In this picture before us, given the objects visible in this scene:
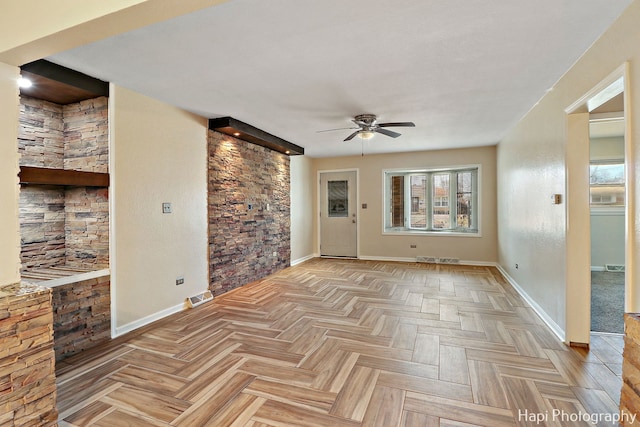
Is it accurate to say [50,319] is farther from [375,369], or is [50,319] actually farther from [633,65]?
[633,65]

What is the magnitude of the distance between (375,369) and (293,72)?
8.44 ft

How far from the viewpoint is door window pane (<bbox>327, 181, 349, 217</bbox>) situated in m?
7.26

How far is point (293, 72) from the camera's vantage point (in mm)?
2629

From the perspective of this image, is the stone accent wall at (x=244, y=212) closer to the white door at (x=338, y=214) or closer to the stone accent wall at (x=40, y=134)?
the white door at (x=338, y=214)

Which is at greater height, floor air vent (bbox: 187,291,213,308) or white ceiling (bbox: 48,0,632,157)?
white ceiling (bbox: 48,0,632,157)

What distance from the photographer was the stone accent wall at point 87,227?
2.91 meters

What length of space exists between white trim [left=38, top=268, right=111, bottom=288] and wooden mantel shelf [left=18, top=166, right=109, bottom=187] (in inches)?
31.9

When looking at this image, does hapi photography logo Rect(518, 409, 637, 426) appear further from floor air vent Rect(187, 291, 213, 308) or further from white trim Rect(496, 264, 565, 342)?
floor air vent Rect(187, 291, 213, 308)

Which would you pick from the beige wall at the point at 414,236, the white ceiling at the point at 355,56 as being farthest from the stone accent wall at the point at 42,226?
the beige wall at the point at 414,236

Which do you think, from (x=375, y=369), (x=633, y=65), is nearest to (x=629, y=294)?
(x=633, y=65)

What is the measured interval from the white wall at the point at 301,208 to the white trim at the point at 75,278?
12.8 feet

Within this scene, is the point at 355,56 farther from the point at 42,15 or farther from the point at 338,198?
the point at 338,198

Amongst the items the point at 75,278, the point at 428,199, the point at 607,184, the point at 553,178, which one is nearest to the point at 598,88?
the point at 553,178

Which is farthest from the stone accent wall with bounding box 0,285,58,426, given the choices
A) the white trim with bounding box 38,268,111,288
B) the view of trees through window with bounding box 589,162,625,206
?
the view of trees through window with bounding box 589,162,625,206
